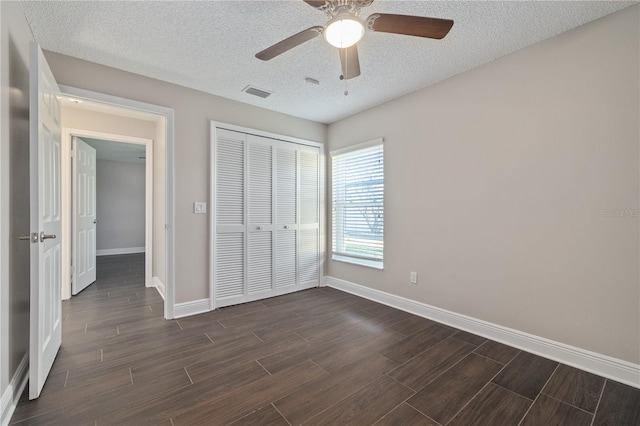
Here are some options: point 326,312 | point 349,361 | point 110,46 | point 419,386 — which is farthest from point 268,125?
point 419,386

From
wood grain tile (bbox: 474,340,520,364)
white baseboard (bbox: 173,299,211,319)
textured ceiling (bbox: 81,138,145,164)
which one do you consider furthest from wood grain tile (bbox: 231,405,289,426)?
textured ceiling (bbox: 81,138,145,164)

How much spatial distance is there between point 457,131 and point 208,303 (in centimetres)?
326

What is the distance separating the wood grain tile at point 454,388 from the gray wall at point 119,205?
26.6 feet

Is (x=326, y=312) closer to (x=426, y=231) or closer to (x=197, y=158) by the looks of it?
(x=426, y=231)

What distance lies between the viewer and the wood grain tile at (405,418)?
1.51m

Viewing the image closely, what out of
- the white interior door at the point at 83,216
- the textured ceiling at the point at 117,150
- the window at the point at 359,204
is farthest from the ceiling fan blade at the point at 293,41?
the textured ceiling at the point at 117,150

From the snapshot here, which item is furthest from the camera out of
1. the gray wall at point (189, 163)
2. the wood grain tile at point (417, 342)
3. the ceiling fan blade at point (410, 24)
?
the gray wall at point (189, 163)

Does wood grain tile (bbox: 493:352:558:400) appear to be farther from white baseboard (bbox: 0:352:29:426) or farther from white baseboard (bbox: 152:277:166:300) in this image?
white baseboard (bbox: 152:277:166:300)

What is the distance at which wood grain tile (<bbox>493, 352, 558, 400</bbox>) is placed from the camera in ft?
5.92

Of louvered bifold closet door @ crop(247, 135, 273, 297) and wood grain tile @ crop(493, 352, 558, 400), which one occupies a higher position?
louvered bifold closet door @ crop(247, 135, 273, 297)

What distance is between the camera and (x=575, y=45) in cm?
208

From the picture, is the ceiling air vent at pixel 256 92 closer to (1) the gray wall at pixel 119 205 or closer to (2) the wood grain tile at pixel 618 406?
(2) the wood grain tile at pixel 618 406

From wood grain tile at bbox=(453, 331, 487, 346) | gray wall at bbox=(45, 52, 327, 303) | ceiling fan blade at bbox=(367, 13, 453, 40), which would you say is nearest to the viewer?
ceiling fan blade at bbox=(367, 13, 453, 40)

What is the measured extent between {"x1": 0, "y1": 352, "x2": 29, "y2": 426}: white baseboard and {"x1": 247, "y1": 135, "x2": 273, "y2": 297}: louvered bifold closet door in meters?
1.97
